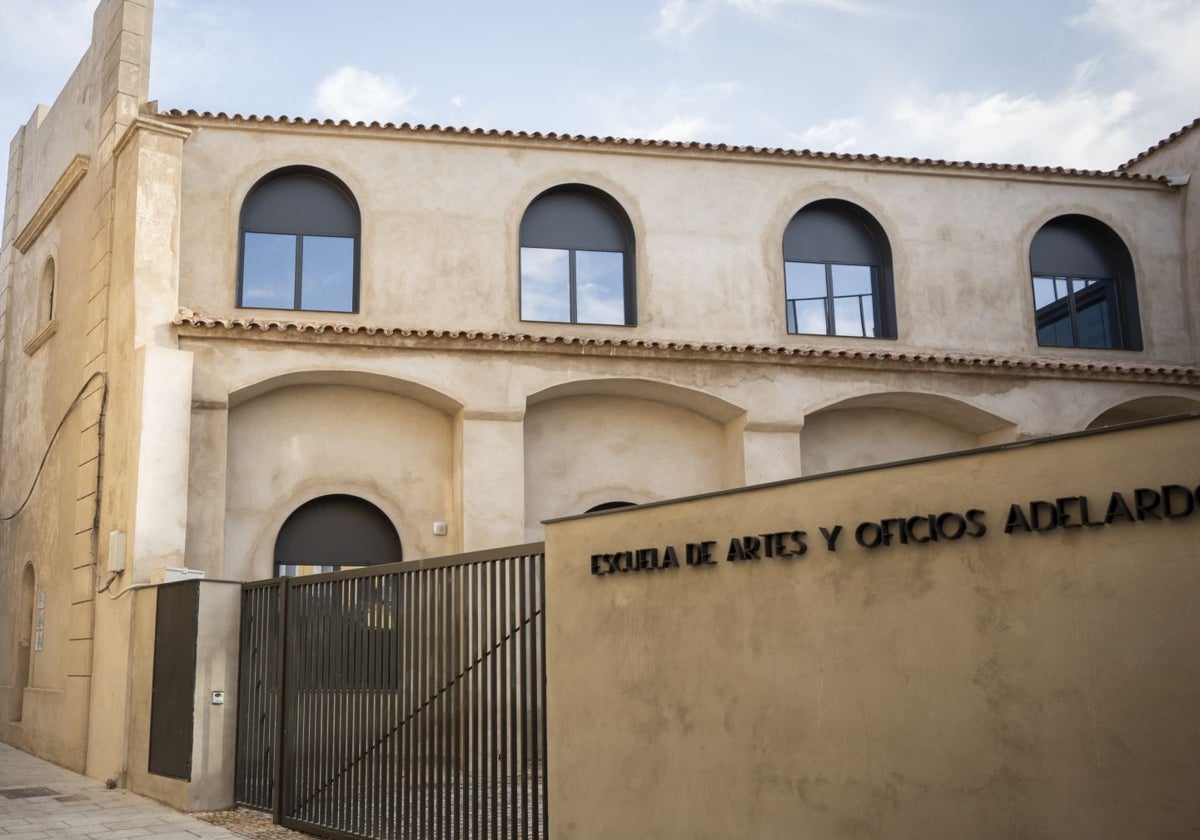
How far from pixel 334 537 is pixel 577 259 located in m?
5.89

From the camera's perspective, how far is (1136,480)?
554 centimetres

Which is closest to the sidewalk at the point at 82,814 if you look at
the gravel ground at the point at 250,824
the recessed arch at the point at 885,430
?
the gravel ground at the point at 250,824

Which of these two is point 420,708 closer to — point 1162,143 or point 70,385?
point 70,385

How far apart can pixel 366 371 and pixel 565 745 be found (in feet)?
30.9

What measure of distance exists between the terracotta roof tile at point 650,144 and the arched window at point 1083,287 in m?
1.04

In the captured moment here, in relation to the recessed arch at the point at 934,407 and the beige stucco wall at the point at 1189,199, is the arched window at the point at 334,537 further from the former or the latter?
the beige stucco wall at the point at 1189,199

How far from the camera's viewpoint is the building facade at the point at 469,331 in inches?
622

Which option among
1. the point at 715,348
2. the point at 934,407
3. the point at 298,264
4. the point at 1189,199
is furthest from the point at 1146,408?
the point at 298,264

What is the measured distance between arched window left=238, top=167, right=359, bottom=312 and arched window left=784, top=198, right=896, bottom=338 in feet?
23.6

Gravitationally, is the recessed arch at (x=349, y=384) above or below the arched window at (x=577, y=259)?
below

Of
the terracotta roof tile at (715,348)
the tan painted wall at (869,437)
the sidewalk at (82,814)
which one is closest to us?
the sidewalk at (82,814)

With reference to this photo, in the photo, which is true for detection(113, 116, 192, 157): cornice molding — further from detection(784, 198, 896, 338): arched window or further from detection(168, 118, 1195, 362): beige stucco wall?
detection(784, 198, 896, 338): arched window

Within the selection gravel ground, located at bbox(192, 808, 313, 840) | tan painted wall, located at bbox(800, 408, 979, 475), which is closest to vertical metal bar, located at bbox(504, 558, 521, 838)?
gravel ground, located at bbox(192, 808, 313, 840)

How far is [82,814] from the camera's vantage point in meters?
11.9
